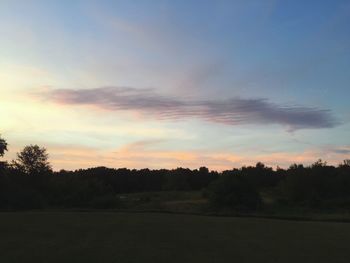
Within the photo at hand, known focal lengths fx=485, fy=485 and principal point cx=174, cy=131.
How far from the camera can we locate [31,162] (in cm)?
8175

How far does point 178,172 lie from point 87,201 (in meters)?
67.6

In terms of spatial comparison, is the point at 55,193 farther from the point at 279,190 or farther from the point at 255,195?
the point at 279,190

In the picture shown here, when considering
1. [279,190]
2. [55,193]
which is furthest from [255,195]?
[55,193]

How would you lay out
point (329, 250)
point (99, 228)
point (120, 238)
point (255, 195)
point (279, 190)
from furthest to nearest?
1. point (279, 190)
2. point (255, 195)
3. point (99, 228)
4. point (120, 238)
5. point (329, 250)

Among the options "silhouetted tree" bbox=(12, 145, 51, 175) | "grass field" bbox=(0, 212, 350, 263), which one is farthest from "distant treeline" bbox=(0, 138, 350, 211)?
"grass field" bbox=(0, 212, 350, 263)

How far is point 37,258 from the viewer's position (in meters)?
14.4

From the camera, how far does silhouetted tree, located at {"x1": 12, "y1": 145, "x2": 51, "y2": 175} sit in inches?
3199

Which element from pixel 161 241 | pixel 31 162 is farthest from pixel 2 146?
pixel 161 241

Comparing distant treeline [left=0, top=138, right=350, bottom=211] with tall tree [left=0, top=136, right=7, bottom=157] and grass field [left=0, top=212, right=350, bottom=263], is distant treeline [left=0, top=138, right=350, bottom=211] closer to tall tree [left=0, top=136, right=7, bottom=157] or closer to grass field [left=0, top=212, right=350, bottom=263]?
tall tree [left=0, top=136, right=7, bottom=157]

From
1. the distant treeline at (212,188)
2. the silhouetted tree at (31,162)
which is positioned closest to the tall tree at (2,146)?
the distant treeline at (212,188)

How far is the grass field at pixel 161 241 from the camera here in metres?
15.3

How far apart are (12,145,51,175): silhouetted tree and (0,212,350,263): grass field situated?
56795 mm

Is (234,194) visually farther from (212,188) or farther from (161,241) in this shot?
(161,241)

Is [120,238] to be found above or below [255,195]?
below
